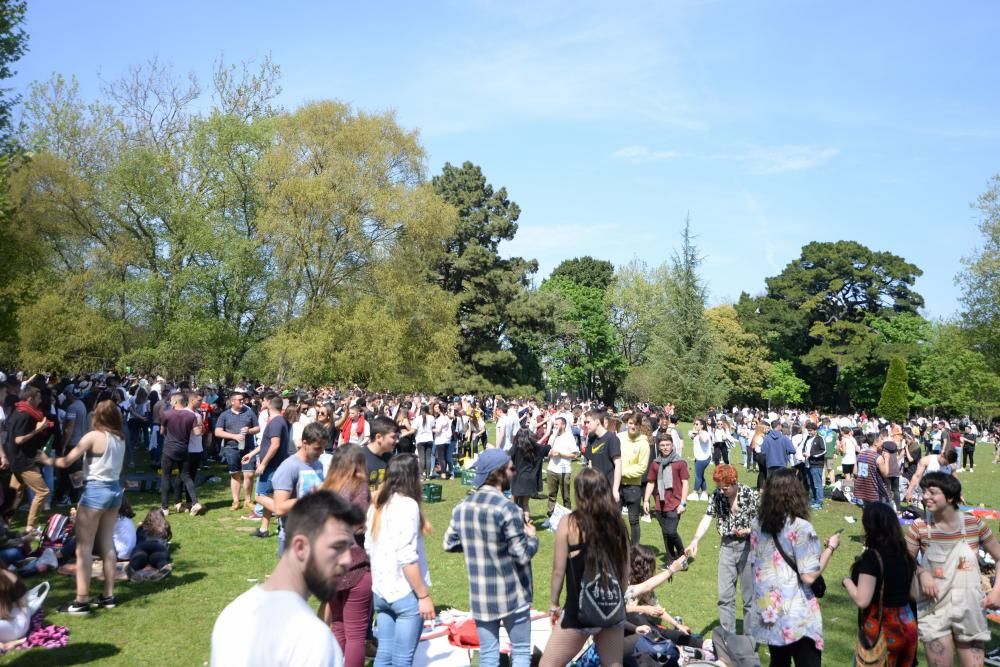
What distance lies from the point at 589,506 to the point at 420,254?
3146cm

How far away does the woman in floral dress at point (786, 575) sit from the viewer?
480 cm

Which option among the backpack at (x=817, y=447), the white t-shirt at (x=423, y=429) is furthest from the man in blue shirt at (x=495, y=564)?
the white t-shirt at (x=423, y=429)

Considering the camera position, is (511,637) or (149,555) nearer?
(511,637)

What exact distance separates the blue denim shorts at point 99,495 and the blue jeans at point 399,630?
10.7 feet

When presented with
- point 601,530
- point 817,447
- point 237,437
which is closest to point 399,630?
point 601,530

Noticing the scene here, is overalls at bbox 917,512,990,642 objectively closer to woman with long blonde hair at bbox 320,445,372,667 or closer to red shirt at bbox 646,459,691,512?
woman with long blonde hair at bbox 320,445,372,667

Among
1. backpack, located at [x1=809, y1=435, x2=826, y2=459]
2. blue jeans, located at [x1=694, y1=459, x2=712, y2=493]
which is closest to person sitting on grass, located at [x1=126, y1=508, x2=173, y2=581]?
blue jeans, located at [x1=694, y1=459, x2=712, y2=493]

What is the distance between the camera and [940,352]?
6175 cm

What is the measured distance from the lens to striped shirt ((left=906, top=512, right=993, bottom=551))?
5160 millimetres

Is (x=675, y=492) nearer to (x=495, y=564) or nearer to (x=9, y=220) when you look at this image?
(x=495, y=564)

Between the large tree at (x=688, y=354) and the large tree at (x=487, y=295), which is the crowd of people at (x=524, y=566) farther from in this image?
A: the large tree at (x=487, y=295)

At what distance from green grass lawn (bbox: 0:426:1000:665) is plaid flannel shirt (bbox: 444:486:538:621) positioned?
2926 millimetres

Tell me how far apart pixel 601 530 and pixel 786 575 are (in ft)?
4.65

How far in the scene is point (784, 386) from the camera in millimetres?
68938
